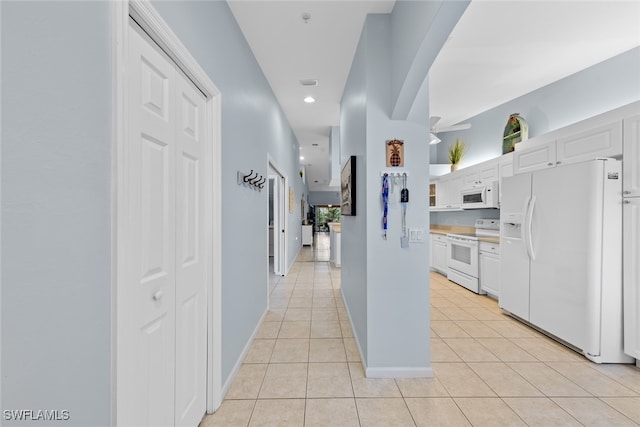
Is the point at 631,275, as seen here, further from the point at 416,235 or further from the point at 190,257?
the point at 190,257

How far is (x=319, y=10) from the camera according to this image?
2.15 m

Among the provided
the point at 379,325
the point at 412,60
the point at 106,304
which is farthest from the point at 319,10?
the point at 379,325

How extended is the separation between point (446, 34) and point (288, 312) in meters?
3.20

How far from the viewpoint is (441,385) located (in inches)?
78.4

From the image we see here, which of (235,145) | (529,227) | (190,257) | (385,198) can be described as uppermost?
(235,145)

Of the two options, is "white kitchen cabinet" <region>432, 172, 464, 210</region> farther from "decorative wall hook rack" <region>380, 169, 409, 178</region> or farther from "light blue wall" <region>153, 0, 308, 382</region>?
"light blue wall" <region>153, 0, 308, 382</region>

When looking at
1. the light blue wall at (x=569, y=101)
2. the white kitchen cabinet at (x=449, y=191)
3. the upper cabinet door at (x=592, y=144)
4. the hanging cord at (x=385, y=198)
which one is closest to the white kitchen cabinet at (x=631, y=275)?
the upper cabinet door at (x=592, y=144)

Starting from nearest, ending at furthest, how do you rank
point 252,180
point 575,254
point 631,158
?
point 631,158
point 575,254
point 252,180

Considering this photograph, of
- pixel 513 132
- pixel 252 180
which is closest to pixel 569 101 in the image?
pixel 513 132

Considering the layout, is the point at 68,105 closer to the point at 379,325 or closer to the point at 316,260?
the point at 379,325

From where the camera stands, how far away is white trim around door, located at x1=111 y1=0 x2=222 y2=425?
2.93 ft

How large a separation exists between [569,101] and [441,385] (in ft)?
12.6

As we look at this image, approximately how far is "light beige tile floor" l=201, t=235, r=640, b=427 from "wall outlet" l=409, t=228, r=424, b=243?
1085 millimetres

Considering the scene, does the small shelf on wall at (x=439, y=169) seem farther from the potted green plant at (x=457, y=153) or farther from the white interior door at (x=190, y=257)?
the white interior door at (x=190, y=257)
